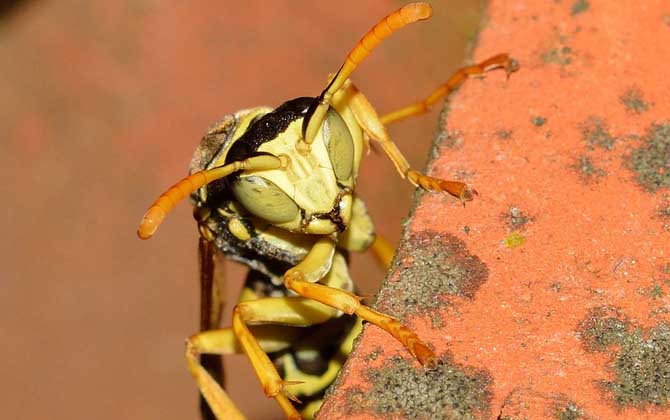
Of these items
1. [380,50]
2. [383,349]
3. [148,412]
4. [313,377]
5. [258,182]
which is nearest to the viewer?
[383,349]

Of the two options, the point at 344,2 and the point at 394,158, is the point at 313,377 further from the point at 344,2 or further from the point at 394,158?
the point at 344,2

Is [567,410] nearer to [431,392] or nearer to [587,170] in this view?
[431,392]

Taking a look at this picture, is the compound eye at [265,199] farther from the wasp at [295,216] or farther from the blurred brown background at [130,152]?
the blurred brown background at [130,152]

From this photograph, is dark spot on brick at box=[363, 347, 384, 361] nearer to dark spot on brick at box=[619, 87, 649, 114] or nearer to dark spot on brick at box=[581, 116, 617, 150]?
dark spot on brick at box=[581, 116, 617, 150]

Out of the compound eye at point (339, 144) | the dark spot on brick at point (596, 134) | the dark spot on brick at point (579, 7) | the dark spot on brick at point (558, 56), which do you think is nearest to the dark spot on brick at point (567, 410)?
the dark spot on brick at point (596, 134)

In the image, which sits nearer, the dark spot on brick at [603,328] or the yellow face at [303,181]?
the dark spot on brick at [603,328]

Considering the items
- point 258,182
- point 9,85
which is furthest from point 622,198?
point 9,85
